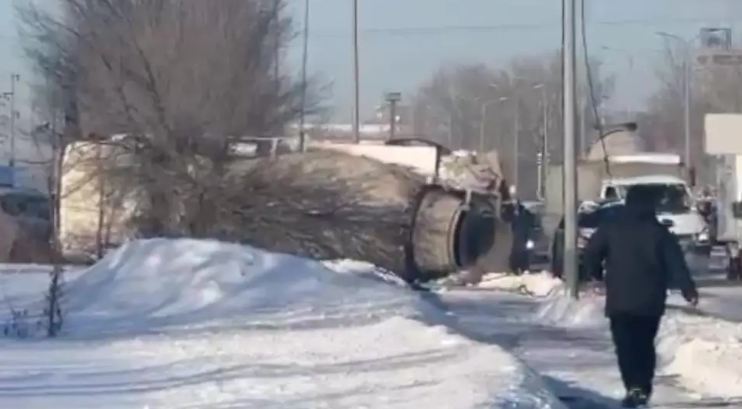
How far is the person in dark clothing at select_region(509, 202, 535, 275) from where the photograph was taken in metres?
41.3

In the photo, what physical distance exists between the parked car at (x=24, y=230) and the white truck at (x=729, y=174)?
14.3 metres

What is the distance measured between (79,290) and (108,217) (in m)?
10.9

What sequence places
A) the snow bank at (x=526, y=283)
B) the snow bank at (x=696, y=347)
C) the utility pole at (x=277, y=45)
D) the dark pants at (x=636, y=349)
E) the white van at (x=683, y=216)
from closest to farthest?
the dark pants at (x=636, y=349)
the snow bank at (x=696, y=347)
the snow bank at (x=526, y=283)
the white van at (x=683, y=216)
the utility pole at (x=277, y=45)

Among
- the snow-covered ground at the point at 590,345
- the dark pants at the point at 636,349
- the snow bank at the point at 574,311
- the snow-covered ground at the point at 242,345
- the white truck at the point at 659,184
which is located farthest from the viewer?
the white truck at the point at 659,184

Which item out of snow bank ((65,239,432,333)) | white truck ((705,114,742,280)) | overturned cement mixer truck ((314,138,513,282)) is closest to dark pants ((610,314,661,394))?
snow bank ((65,239,432,333))

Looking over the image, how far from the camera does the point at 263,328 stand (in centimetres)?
2248

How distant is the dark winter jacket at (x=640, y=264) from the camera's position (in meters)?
15.8

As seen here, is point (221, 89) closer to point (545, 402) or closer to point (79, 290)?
point (79, 290)

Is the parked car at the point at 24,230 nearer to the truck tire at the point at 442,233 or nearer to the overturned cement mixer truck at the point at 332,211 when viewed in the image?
the overturned cement mixer truck at the point at 332,211

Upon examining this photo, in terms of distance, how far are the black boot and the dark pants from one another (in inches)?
1.7

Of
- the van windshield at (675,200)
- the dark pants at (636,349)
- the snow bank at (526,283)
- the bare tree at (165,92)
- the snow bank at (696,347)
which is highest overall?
the bare tree at (165,92)

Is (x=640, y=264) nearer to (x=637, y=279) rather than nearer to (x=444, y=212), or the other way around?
(x=637, y=279)

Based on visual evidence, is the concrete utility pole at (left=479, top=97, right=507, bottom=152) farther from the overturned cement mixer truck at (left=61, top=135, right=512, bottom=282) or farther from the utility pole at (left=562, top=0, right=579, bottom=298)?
the utility pole at (left=562, top=0, right=579, bottom=298)

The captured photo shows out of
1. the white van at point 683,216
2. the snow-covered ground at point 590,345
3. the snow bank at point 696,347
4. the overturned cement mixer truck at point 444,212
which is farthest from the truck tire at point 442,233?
the snow bank at point 696,347
